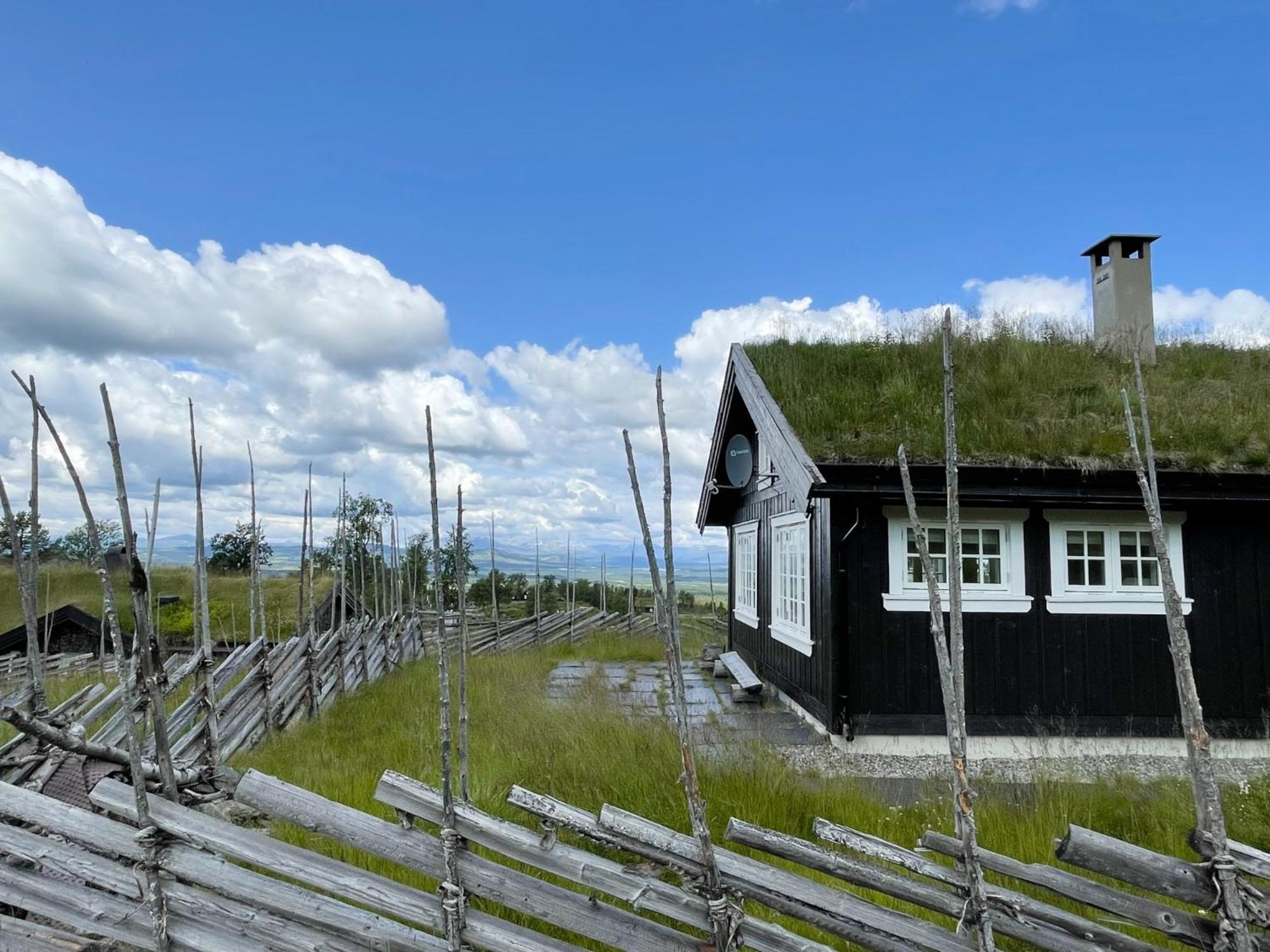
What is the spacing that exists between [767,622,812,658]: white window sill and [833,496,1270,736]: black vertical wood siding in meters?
0.75

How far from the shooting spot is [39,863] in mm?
2789

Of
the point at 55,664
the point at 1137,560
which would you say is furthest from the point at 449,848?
the point at 55,664

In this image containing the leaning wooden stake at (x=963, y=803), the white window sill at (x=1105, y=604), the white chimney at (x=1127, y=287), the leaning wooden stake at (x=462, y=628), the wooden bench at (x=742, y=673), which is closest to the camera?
the leaning wooden stake at (x=963, y=803)

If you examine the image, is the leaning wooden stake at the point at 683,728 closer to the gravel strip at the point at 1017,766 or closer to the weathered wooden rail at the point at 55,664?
the gravel strip at the point at 1017,766

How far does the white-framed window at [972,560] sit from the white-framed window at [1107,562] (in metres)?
0.31

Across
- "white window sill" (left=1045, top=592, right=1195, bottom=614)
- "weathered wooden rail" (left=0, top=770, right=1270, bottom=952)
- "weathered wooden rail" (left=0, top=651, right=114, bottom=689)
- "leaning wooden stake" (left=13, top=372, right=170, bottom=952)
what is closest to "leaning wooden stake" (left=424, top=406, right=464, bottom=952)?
"weathered wooden rail" (left=0, top=770, right=1270, bottom=952)

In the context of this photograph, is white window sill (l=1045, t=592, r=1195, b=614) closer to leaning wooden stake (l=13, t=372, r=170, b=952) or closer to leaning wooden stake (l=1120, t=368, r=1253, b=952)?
leaning wooden stake (l=1120, t=368, r=1253, b=952)

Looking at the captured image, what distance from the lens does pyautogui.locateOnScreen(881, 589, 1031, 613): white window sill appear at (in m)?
6.58

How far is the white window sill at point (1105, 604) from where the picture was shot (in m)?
6.68

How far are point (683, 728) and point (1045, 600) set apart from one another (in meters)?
5.47

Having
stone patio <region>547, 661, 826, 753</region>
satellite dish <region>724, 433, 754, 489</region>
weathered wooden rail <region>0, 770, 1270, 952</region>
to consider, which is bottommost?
stone patio <region>547, 661, 826, 753</region>

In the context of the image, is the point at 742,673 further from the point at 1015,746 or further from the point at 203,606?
Result: the point at 203,606

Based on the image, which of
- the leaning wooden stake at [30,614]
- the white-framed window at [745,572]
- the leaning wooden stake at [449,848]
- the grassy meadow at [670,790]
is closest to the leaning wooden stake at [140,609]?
the leaning wooden stake at [30,614]

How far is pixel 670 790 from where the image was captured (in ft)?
13.5
